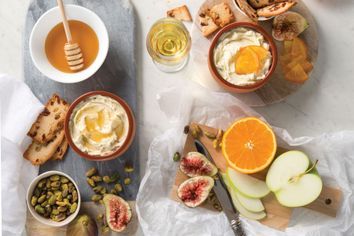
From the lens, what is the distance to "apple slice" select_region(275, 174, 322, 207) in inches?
66.9

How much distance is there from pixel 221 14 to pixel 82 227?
2.63ft

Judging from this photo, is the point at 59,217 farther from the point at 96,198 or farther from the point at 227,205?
the point at 227,205

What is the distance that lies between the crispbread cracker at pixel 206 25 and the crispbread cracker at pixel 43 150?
56cm

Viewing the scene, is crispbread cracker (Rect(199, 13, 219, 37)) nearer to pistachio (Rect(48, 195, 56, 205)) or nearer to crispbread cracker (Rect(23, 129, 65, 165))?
crispbread cracker (Rect(23, 129, 65, 165))

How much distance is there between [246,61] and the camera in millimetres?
1684

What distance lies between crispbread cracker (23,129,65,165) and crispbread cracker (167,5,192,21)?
0.52m

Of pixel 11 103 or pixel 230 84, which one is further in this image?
pixel 11 103

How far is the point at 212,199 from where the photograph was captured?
1.78 m

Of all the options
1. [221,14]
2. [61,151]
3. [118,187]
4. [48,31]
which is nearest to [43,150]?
[61,151]

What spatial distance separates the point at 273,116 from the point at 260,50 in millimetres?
239

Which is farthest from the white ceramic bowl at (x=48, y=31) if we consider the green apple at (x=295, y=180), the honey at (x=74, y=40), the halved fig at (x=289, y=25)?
the green apple at (x=295, y=180)

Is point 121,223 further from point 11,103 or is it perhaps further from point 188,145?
point 11,103

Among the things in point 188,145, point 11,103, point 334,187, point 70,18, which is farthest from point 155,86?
point 334,187

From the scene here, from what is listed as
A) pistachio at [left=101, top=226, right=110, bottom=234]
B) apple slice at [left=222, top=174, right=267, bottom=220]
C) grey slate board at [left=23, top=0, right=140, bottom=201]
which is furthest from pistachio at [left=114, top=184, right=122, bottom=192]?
apple slice at [left=222, top=174, right=267, bottom=220]
